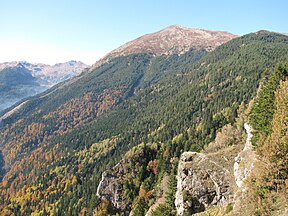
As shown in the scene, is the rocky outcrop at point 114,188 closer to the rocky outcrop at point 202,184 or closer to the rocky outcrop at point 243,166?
the rocky outcrop at point 202,184

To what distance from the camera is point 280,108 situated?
160 ft

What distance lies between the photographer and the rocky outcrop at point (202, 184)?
57531 mm

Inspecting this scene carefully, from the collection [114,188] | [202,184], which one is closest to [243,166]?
[202,184]

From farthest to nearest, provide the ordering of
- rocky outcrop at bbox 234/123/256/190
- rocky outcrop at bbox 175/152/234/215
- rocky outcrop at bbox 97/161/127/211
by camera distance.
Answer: rocky outcrop at bbox 97/161/127/211 → rocky outcrop at bbox 175/152/234/215 → rocky outcrop at bbox 234/123/256/190

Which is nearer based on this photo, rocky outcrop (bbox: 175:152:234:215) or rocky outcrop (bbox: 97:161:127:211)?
rocky outcrop (bbox: 175:152:234:215)

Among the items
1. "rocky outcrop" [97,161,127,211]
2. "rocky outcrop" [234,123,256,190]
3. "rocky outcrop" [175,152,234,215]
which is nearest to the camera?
"rocky outcrop" [234,123,256,190]

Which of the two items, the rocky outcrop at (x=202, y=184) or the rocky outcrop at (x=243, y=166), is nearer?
the rocky outcrop at (x=243, y=166)

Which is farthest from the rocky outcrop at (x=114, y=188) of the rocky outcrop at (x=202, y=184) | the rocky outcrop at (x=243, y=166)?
the rocky outcrop at (x=243, y=166)

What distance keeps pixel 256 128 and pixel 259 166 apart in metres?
18.9

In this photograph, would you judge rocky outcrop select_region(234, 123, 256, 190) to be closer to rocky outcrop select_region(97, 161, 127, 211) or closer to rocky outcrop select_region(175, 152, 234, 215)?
rocky outcrop select_region(175, 152, 234, 215)

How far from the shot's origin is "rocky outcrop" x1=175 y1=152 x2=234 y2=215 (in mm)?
57531

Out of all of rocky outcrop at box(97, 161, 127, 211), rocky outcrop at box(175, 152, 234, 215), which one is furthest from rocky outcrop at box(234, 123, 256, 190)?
rocky outcrop at box(97, 161, 127, 211)

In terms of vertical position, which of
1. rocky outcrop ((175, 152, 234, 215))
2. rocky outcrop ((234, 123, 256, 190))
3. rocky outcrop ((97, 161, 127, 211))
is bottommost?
rocky outcrop ((97, 161, 127, 211))

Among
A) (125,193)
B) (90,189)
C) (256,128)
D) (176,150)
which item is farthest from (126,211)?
(256,128)
